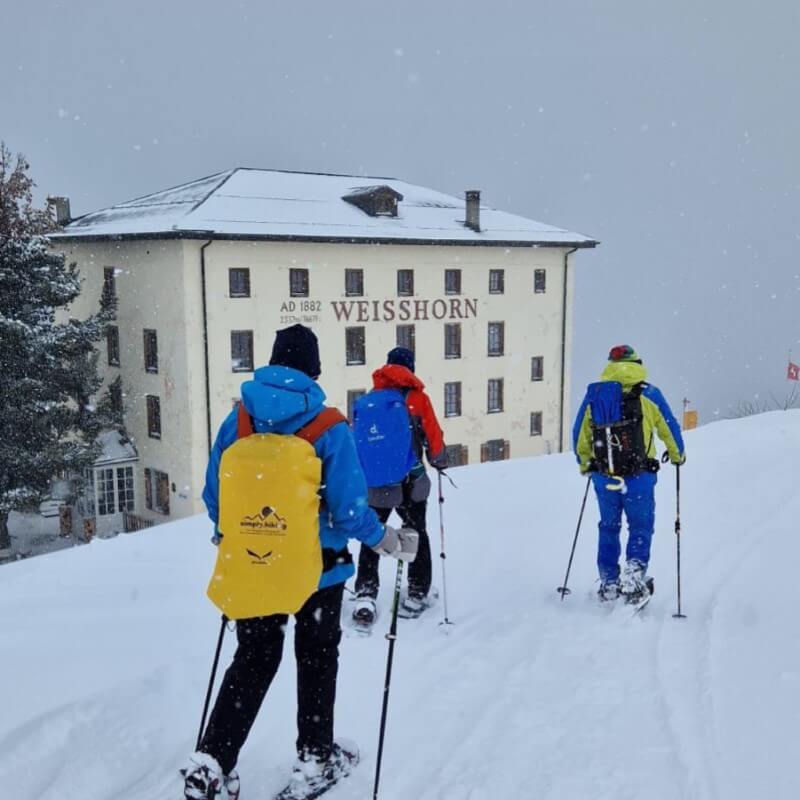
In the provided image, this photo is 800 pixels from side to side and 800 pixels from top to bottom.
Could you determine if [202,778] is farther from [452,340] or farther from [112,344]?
[452,340]

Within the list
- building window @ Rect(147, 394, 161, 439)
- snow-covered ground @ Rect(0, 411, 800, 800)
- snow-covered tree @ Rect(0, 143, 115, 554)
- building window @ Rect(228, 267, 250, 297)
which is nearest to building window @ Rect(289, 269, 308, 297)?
building window @ Rect(228, 267, 250, 297)

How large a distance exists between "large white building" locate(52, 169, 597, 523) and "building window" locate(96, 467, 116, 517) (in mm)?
65

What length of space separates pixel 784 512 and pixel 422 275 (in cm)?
2342

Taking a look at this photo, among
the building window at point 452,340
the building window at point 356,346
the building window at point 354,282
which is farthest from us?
the building window at point 452,340

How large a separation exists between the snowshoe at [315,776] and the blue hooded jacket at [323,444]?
0.71m

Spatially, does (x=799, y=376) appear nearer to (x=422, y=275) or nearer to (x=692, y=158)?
(x=422, y=275)

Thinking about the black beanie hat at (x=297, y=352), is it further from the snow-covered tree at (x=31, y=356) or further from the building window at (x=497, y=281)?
the building window at (x=497, y=281)

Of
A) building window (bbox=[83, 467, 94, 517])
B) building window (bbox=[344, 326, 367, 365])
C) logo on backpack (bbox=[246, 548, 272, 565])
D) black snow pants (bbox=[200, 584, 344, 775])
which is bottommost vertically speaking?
building window (bbox=[83, 467, 94, 517])

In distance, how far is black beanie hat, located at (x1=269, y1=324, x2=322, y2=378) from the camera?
10.8ft

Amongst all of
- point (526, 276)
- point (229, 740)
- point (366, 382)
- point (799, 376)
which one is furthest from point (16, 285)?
point (229, 740)

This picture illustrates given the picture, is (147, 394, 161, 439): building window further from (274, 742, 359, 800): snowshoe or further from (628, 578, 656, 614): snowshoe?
→ (274, 742, 359, 800): snowshoe

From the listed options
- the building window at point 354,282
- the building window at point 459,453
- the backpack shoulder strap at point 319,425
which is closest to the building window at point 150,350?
the building window at point 354,282

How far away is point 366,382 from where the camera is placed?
29.6 m

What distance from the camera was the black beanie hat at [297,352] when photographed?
3281 mm
